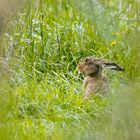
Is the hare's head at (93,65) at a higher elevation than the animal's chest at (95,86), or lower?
higher

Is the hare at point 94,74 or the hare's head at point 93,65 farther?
the hare's head at point 93,65

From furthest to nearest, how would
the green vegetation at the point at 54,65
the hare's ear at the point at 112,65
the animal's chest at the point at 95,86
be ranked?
1. the hare's ear at the point at 112,65
2. the animal's chest at the point at 95,86
3. the green vegetation at the point at 54,65

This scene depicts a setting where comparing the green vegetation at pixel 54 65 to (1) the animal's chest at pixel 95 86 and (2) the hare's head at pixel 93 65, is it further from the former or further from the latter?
(2) the hare's head at pixel 93 65

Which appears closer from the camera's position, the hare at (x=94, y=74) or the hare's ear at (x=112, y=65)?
the hare at (x=94, y=74)

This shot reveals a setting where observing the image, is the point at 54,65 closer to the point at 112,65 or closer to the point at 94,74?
the point at 94,74

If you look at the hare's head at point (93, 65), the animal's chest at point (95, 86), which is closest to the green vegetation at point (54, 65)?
the animal's chest at point (95, 86)

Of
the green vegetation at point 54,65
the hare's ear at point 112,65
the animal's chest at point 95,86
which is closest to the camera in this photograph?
the green vegetation at point 54,65

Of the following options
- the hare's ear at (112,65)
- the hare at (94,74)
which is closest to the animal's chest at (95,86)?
the hare at (94,74)

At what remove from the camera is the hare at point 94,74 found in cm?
555

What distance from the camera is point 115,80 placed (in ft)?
19.6

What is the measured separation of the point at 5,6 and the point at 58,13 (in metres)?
5.30

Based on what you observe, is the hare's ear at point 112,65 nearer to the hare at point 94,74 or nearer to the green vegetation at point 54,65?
the hare at point 94,74

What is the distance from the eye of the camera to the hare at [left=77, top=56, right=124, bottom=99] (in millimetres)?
5555

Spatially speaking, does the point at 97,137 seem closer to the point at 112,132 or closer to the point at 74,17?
the point at 112,132
